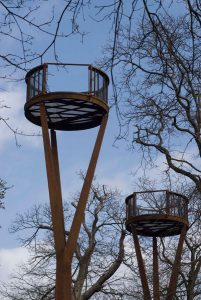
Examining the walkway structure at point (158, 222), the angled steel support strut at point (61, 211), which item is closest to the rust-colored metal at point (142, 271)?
the walkway structure at point (158, 222)

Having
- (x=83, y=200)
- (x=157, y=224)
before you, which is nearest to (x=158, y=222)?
(x=157, y=224)

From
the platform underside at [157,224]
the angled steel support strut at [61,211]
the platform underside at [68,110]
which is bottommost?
the angled steel support strut at [61,211]

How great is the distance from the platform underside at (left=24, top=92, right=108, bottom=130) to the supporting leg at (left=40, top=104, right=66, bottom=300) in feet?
0.92

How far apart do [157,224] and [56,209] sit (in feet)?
19.1

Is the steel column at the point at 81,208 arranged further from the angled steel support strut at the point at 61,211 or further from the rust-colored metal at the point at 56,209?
the rust-colored metal at the point at 56,209

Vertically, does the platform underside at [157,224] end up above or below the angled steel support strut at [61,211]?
above

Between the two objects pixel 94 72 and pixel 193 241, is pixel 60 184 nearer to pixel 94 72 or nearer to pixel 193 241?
pixel 94 72

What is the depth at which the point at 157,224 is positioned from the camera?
17.6 metres

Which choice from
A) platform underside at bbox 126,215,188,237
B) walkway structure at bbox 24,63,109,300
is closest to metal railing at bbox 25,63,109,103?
walkway structure at bbox 24,63,109,300

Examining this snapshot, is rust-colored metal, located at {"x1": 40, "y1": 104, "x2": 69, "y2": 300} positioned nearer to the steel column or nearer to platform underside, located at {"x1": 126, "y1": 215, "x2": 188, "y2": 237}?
the steel column

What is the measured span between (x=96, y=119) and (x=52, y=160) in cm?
141

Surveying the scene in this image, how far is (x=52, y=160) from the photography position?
43.0ft

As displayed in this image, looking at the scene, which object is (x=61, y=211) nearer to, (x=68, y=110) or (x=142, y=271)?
(x=68, y=110)

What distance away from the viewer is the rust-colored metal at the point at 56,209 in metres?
11.8
